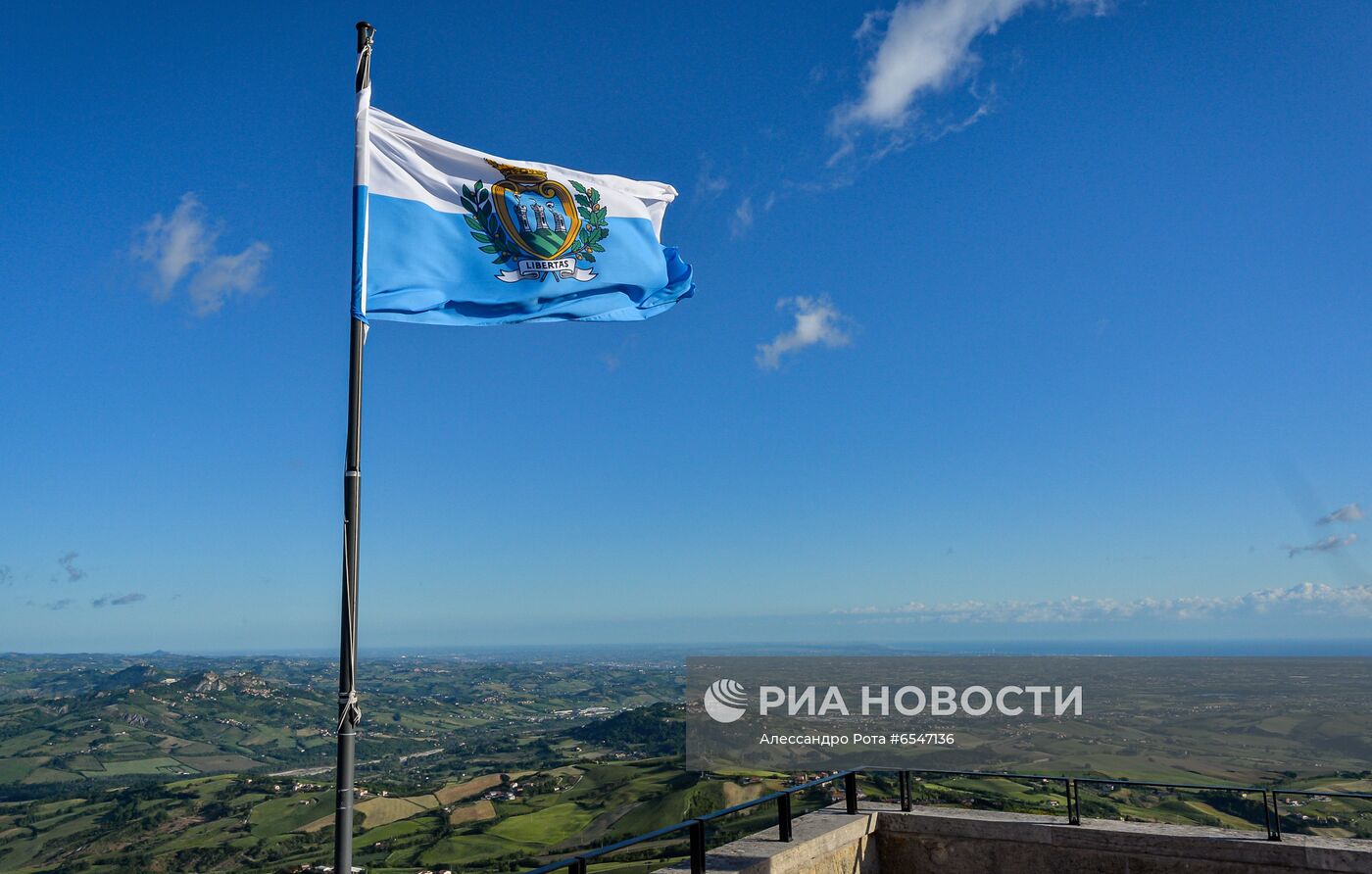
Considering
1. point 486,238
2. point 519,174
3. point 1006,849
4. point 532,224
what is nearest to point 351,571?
point 486,238

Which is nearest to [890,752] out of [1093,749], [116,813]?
[1093,749]

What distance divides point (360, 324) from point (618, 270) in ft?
7.42

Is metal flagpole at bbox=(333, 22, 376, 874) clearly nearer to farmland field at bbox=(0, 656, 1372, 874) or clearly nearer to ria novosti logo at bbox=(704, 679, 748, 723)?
farmland field at bbox=(0, 656, 1372, 874)

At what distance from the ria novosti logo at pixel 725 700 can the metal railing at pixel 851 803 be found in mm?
6610

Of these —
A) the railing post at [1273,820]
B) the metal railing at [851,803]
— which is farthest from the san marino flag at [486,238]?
the railing post at [1273,820]

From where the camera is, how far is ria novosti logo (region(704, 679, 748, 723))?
14.1m

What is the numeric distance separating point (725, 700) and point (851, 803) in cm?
710

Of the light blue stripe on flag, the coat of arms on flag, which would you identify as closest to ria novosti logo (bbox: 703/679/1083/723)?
the light blue stripe on flag

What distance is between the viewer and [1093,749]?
2644 centimetres

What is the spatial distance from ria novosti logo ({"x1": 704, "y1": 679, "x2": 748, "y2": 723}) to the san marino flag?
8964mm

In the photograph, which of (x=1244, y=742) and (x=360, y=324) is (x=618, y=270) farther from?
(x=1244, y=742)

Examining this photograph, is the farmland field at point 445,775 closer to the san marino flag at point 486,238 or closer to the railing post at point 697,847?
the railing post at point 697,847

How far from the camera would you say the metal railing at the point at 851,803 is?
4.26m

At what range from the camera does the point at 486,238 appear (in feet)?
19.7
